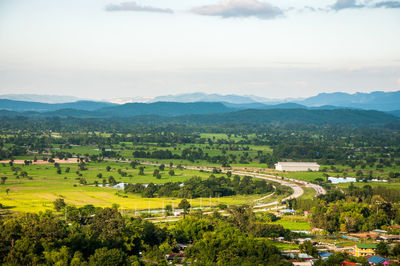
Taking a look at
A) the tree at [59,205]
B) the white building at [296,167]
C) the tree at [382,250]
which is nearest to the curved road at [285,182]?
the white building at [296,167]

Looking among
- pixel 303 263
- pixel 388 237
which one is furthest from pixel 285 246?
pixel 388 237

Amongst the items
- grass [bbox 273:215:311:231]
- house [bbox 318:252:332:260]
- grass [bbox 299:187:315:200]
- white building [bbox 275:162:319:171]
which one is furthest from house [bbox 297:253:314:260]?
white building [bbox 275:162:319:171]

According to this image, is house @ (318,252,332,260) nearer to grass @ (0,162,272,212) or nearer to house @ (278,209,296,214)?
house @ (278,209,296,214)

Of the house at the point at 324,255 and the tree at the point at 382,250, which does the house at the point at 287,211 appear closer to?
the house at the point at 324,255

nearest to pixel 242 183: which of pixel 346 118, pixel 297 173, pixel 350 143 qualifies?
pixel 297 173

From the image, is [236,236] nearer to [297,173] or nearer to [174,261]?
[174,261]

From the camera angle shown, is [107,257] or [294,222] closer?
[107,257]

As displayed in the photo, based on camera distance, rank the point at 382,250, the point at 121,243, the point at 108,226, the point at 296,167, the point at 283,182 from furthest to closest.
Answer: the point at 296,167
the point at 283,182
the point at 108,226
the point at 382,250
the point at 121,243

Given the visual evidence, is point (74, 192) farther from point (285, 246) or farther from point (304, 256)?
point (304, 256)
